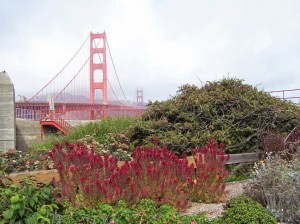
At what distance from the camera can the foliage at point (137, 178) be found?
14.2 feet

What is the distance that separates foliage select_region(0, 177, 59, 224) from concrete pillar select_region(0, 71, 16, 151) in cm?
1210

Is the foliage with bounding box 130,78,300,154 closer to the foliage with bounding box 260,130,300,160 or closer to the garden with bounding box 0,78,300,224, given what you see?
the foliage with bounding box 260,130,300,160

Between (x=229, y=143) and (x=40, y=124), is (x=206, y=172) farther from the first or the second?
(x=40, y=124)

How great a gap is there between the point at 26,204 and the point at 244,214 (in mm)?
2182

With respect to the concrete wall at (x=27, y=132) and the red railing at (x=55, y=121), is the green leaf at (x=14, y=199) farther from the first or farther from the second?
the red railing at (x=55, y=121)

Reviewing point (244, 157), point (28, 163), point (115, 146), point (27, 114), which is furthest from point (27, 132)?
point (244, 157)

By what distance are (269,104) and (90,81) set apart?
121 ft

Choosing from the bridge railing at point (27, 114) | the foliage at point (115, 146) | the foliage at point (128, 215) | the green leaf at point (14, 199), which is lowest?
the foliage at point (128, 215)

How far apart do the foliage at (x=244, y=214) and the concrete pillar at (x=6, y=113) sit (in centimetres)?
1336

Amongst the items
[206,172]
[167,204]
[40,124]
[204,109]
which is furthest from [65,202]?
[40,124]

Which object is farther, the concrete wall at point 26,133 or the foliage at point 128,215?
the concrete wall at point 26,133

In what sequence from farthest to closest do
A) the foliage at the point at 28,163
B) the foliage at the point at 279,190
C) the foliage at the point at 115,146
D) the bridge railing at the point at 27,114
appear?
1. the bridge railing at the point at 27,114
2. the foliage at the point at 115,146
3. the foliage at the point at 28,163
4. the foliage at the point at 279,190

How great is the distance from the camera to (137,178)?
181 inches

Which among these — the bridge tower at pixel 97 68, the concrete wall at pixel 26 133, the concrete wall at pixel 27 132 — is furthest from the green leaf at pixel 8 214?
the bridge tower at pixel 97 68
